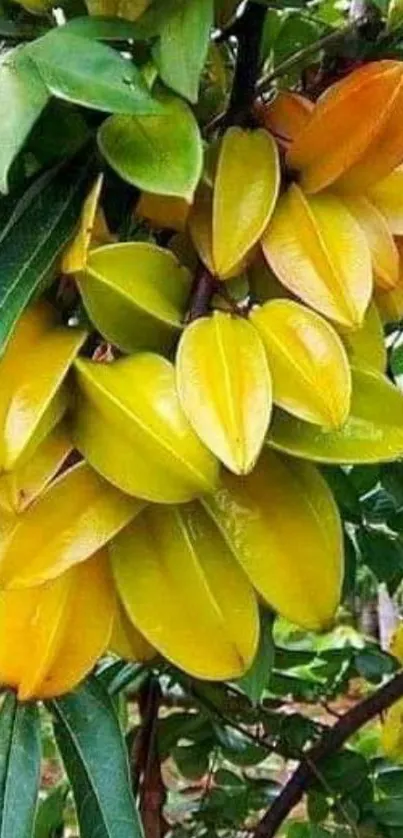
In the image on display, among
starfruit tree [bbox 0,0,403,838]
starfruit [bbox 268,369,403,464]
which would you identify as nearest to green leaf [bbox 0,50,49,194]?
starfruit tree [bbox 0,0,403,838]

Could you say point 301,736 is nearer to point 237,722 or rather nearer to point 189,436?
point 237,722

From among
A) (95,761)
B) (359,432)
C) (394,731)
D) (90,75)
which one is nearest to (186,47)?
(90,75)

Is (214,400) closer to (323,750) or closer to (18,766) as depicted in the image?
(18,766)

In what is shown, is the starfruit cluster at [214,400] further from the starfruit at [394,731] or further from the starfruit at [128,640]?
the starfruit at [394,731]

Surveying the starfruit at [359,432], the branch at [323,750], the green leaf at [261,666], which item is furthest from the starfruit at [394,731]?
the starfruit at [359,432]

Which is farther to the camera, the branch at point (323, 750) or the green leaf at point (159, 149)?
the branch at point (323, 750)
